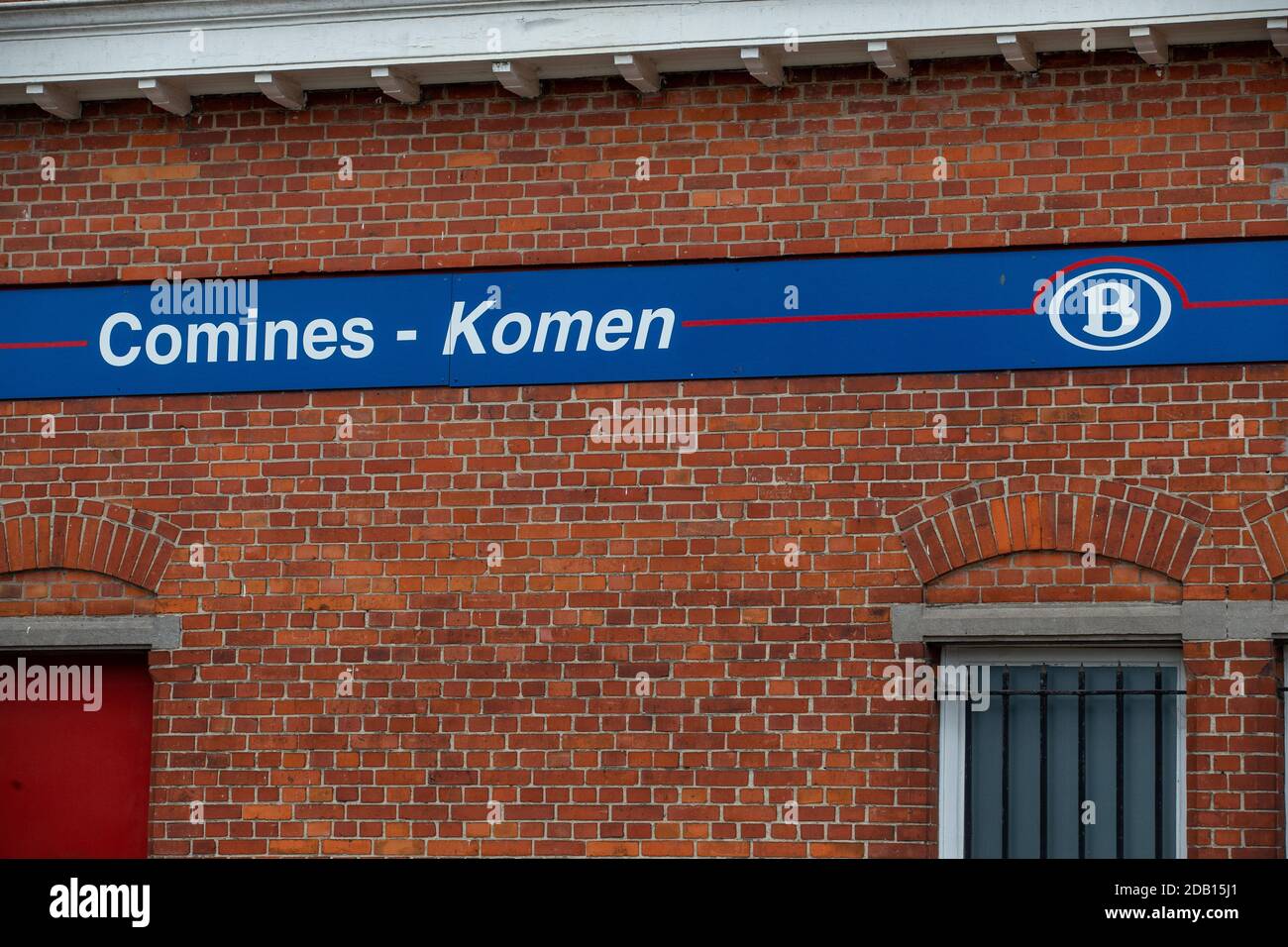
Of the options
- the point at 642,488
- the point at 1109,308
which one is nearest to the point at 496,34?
the point at 642,488

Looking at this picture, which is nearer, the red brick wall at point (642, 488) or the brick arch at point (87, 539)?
the red brick wall at point (642, 488)

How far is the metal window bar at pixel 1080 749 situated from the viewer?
1025cm

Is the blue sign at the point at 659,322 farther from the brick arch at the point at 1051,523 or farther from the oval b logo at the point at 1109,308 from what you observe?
the brick arch at the point at 1051,523

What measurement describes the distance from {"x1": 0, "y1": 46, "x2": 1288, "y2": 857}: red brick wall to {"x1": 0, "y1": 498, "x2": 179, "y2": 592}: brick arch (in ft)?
0.08

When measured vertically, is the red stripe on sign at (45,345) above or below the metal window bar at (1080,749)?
above

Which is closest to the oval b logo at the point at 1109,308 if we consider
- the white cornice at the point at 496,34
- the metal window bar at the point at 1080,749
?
the white cornice at the point at 496,34

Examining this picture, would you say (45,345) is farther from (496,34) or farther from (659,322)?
(659,322)

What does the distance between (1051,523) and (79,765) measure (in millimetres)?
5174

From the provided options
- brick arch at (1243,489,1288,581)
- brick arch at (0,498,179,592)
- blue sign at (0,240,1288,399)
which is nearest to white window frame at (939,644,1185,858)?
brick arch at (1243,489,1288,581)

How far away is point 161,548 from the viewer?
1110 cm

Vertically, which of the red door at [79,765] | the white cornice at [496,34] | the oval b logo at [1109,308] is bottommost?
the red door at [79,765]

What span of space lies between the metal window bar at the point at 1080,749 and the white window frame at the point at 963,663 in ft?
0.13

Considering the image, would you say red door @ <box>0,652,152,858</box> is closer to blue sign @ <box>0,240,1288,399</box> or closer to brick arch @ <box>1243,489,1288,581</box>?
blue sign @ <box>0,240,1288,399</box>

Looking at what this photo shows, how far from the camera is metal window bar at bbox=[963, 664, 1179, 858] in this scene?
1025 cm
